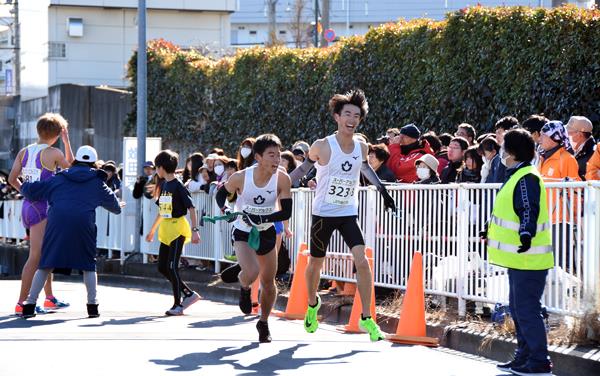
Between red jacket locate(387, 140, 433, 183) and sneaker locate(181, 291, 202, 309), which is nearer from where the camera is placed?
sneaker locate(181, 291, 202, 309)

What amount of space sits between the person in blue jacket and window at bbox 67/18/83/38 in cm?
3754

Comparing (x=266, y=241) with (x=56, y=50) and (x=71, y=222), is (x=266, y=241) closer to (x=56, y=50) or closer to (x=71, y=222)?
(x=71, y=222)

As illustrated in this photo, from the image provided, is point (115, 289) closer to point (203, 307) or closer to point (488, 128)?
point (203, 307)

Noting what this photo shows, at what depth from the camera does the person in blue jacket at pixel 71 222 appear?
12953 millimetres

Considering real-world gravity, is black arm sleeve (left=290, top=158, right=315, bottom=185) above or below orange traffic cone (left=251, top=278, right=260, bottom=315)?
above

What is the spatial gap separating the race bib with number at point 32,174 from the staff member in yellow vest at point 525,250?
609cm

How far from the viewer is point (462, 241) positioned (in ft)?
39.7

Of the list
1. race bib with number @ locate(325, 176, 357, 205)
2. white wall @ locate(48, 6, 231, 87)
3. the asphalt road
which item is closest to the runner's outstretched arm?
race bib with number @ locate(325, 176, 357, 205)

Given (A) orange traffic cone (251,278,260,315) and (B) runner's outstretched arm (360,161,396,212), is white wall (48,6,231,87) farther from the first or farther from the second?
(B) runner's outstretched arm (360,161,396,212)

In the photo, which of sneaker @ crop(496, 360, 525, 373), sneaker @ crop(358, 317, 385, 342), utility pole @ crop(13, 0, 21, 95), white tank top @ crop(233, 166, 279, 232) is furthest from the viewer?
utility pole @ crop(13, 0, 21, 95)

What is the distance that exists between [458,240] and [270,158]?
2205mm

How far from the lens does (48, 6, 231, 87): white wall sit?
50.4m

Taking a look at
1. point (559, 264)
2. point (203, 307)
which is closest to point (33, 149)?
point (203, 307)

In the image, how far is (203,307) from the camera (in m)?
15.7
